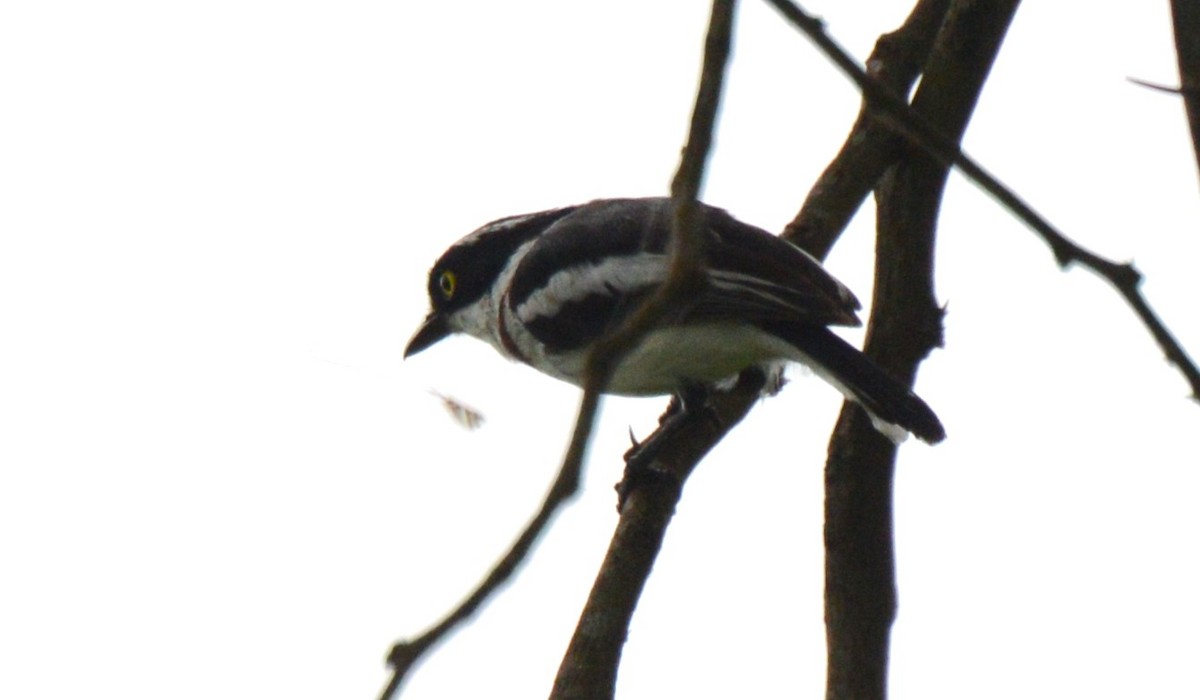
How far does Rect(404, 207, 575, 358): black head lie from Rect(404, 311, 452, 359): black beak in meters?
0.04

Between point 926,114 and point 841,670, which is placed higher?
point 926,114

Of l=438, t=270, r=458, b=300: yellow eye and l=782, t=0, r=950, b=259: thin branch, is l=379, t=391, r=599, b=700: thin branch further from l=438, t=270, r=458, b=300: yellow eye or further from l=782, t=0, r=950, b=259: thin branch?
l=438, t=270, r=458, b=300: yellow eye

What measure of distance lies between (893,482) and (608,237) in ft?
5.13

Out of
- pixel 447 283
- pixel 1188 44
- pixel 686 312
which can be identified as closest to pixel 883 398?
pixel 686 312

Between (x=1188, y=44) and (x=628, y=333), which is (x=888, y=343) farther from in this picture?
(x=628, y=333)

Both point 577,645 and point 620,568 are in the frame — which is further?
point 620,568

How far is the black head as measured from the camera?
687 centimetres

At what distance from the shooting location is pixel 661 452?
213 inches

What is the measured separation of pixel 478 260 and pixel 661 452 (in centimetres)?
192

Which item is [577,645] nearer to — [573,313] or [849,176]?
[573,313]

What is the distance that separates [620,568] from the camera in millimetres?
4594

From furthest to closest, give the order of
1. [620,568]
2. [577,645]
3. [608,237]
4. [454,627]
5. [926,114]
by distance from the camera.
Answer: [608,237] < [926,114] < [620,568] < [577,645] < [454,627]

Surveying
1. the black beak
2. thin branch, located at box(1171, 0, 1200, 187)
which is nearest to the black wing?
the black beak

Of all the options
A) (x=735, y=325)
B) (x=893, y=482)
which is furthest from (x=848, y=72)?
(x=735, y=325)
